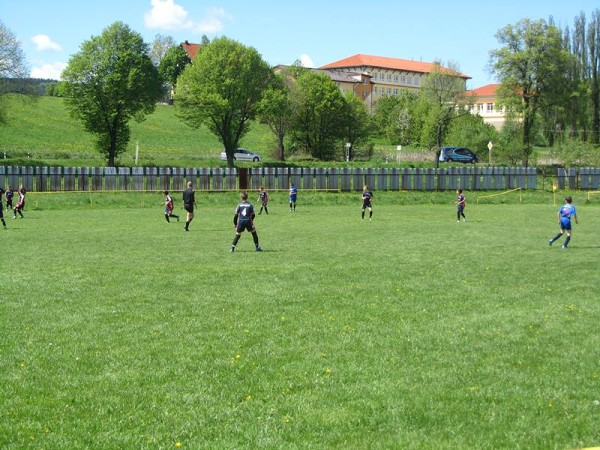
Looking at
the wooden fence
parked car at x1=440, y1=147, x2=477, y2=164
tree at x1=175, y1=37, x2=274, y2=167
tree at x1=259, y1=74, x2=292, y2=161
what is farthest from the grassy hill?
parked car at x1=440, y1=147, x2=477, y2=164

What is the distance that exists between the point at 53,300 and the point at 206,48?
A: 57974mm

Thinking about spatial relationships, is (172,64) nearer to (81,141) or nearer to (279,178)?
(81,141)

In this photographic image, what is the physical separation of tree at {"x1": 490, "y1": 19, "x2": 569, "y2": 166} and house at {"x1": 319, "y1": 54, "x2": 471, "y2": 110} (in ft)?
306

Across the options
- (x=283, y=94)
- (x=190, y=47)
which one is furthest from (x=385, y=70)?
(x=283, y=94)

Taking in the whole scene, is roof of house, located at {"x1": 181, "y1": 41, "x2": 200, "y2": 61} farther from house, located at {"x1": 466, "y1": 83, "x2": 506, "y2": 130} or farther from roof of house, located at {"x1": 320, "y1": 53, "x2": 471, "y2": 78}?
house, located at {"x1": 466, "y1": 83, "x2": 506, "y2": 130}

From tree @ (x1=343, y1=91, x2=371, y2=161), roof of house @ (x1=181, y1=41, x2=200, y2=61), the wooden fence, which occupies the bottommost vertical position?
the wooden fence

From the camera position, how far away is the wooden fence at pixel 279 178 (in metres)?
51.7

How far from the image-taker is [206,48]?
69.0 m

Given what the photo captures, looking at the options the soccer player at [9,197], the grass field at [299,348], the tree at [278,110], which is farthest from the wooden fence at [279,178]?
the grass field at [299,348]

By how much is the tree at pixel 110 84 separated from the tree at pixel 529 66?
33972mm

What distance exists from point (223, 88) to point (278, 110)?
5791 mm

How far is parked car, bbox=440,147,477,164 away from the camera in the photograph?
2931 inches

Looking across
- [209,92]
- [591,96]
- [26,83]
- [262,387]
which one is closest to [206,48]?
[209,92]

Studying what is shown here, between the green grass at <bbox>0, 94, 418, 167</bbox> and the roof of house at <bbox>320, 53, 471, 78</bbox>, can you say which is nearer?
the green grass at <bbox>0, 94, 418, 167</bbox>
